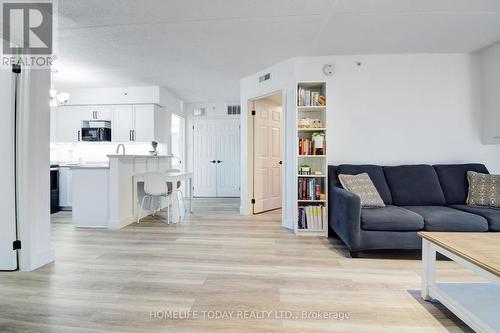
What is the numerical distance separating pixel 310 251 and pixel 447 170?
2.10 meters

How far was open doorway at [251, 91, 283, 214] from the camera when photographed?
4.51 metres

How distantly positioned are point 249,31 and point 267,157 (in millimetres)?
2409

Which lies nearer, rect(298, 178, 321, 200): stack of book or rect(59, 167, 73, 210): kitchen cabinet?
rect(298, 178, 321, 200): stack of book

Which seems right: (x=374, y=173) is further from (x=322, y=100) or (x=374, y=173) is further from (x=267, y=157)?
(x=267, y=157)

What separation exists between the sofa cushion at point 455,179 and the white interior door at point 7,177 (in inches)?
181

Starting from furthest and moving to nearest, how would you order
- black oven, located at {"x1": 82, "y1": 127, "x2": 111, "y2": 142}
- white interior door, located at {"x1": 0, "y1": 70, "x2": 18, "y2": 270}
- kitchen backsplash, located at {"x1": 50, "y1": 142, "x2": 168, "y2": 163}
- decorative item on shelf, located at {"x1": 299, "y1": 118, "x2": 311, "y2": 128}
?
1. kitchen backsplash, located at {"x1": 50, "y1": 142, "x2": 168, "y2": 163}
2. black oven, located at {"x1": 82, "y1": 127, "x2": 111, "y2": 142}
3. decorative item on shelf, located at {"x1": 299, "y1": 118, "x2": 311, "y2": 128}
4. white interior door, located at {"x1": 0, "y1": 70, "x2": 18, "y2": 270}

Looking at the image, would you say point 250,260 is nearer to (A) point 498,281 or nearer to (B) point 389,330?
(B) point 389,330

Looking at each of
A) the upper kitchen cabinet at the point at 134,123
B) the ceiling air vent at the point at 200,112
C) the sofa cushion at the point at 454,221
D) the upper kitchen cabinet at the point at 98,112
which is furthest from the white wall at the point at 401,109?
the upper kitchen cabinet at the point at 98,112

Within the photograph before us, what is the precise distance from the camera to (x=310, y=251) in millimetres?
2672

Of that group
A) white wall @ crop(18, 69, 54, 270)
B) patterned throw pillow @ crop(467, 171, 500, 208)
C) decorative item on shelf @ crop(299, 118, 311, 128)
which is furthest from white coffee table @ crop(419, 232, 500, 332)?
white wall @ crop(18, 69, 54, 270)

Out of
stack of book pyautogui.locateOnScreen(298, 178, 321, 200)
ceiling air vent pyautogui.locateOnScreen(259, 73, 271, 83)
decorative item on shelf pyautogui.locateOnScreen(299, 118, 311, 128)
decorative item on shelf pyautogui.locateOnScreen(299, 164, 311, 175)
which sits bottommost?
stack of book pyautogui.locateOnScreen(298, 178, 321, 200)

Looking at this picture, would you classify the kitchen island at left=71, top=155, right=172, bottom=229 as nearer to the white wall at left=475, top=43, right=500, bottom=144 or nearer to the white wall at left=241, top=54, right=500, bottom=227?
the white wall at left=241, top=54, right=500, bottom=227

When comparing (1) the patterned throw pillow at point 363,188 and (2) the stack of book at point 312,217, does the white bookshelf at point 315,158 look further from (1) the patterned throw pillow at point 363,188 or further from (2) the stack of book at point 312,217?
(1) the patterned throw pillow at point 363,188

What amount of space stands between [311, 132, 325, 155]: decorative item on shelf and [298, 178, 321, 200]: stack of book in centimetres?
37
